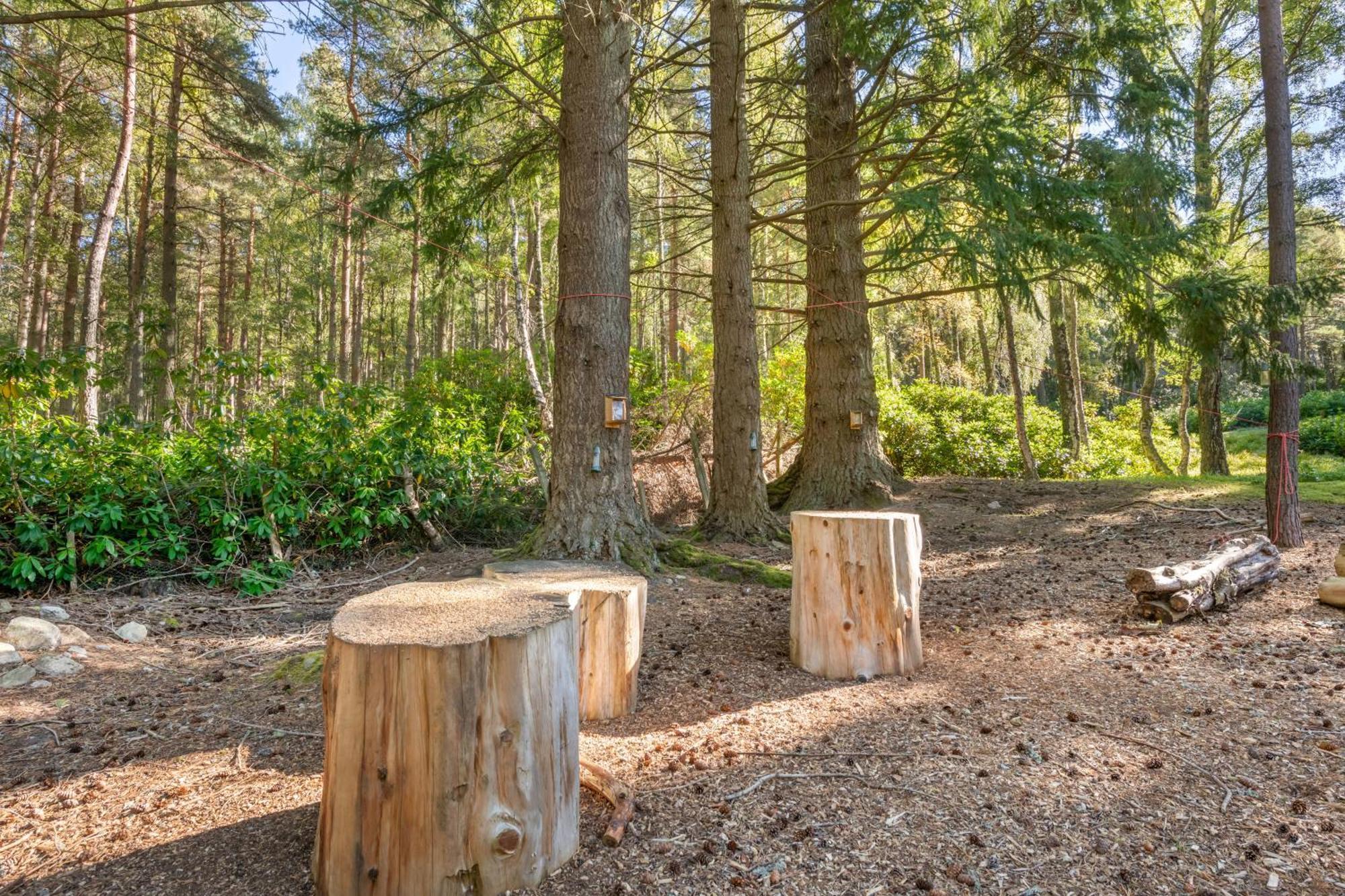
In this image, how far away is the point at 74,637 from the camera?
153 inches

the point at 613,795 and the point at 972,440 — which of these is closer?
the point at 613,795

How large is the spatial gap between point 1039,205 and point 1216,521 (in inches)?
141

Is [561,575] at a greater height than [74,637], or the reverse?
[561,575]

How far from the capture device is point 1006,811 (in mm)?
2164

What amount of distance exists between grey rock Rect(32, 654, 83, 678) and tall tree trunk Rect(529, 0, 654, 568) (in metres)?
2.44

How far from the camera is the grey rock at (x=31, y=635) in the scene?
367 cm

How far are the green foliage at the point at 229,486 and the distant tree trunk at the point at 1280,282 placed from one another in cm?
642

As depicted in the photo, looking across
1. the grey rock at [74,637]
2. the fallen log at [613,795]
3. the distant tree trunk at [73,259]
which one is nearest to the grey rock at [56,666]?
the grey rock at [74,637]

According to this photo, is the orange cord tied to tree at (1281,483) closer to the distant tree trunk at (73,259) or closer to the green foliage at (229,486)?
the green foliage at (229,486)

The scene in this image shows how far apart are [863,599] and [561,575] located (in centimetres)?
146

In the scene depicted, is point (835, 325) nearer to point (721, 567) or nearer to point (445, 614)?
point (721, 567)

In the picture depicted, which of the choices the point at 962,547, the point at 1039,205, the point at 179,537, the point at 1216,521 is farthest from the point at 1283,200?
the point at 179,537

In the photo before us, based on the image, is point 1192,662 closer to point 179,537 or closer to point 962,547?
point 962,547

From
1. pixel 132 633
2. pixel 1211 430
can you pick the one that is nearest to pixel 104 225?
pixel 132 633
